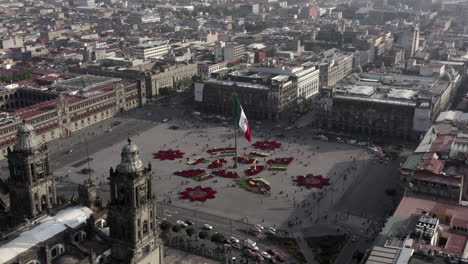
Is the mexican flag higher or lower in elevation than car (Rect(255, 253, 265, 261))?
higher

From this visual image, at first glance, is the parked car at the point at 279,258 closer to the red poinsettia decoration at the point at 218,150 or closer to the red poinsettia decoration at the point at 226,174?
the red poinsettia decoration at the point at 226,174

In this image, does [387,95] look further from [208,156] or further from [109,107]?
[109,107]

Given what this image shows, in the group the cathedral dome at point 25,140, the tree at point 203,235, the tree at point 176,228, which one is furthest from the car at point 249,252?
the cathedral dome at point 25,140

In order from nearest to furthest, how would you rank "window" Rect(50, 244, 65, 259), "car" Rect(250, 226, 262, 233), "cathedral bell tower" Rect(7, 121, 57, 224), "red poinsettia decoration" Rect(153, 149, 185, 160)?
"window" Rect(50, 244, 65, 259)
"cathedral bell tower" Rect(7, 121, 57, 224)
"car" Rect(250, 226, 262, 233)
"red poinsettia decoration" Rect(153, 149, 185, 160)

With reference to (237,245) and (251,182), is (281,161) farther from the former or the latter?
(237,245)

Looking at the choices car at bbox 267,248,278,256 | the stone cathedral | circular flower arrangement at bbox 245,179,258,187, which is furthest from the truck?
circular flower arrangement at bbox 245,179,258,187

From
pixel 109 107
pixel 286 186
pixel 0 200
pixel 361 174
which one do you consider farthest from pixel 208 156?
pixel 0 200

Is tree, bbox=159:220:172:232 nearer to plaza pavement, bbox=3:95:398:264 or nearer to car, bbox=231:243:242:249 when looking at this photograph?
plaza pavement, bbox=3:95:398:264
